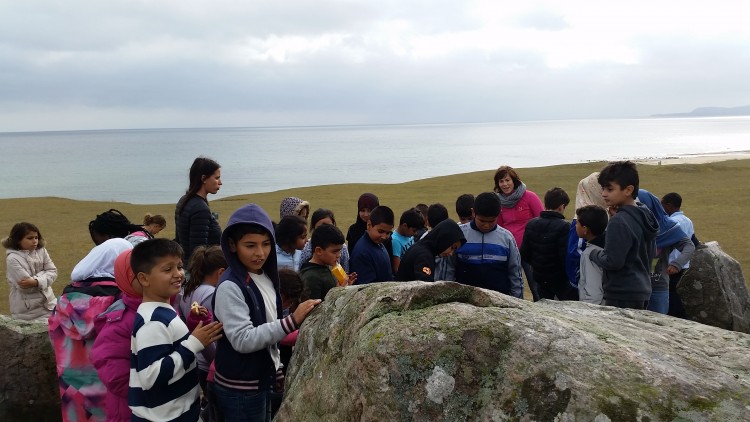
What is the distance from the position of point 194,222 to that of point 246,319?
153 inches

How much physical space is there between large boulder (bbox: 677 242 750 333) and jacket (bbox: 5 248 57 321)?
997 centimetres

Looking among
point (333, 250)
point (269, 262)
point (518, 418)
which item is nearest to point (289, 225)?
point (333, 250)

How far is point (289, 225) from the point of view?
22.9ft

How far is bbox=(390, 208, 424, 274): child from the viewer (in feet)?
27.0

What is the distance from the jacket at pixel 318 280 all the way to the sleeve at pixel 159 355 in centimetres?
173

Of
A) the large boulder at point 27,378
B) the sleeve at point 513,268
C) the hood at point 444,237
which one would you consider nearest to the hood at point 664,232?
the sleeve at point 513,268

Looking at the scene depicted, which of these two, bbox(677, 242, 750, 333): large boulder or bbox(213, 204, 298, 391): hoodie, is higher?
bbox(213, 204, 298, 391): hoodie

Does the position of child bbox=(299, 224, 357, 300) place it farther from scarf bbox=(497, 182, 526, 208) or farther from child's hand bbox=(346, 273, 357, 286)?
scarf bbox=(497, 182, 526, 208)

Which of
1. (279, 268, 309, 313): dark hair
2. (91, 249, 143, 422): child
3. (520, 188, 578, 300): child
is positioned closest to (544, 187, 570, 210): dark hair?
(520, 188, 578, 300): child

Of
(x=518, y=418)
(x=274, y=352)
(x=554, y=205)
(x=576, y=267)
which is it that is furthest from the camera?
(x=554, y=205)

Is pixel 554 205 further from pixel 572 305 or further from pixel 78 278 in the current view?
pixel 78 278

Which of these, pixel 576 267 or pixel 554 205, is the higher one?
pixel 554 205

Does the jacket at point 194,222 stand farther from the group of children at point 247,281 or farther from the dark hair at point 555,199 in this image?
the dark hair at point 555,199

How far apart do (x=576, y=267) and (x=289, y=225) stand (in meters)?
3.68
